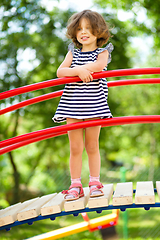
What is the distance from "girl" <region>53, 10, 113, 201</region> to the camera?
5.50 ft

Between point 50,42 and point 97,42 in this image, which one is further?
point 50,42

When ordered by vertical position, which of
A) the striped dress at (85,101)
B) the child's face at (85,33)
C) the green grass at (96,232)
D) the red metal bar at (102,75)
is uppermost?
the child's face at (85,33)

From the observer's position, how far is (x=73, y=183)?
5.76 ft

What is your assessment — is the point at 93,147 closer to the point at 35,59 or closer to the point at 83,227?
the point at 83,227

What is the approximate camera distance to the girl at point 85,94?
1.68m

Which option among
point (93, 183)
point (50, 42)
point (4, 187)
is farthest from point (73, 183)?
point (4, 187)

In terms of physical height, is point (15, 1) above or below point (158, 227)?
above

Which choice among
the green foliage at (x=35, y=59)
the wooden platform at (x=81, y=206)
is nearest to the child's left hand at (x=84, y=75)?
the wooden platform at (x=81, y=206)

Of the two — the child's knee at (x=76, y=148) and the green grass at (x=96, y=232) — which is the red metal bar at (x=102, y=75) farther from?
the green grass at (x=96, y=232)

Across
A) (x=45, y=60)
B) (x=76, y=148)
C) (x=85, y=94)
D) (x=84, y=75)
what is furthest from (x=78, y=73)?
(x=45, y=60)

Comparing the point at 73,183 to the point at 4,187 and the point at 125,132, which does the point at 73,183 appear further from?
the point at 125,132

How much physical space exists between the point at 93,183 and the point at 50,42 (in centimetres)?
386

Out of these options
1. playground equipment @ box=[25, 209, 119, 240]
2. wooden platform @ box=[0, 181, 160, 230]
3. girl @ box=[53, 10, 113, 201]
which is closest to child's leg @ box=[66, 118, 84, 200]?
girl @ box=[53, 10, 113, 201]

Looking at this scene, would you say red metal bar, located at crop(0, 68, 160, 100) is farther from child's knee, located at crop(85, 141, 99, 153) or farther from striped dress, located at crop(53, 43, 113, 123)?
child's knee, located at crop(85, 141, 99, 153)
